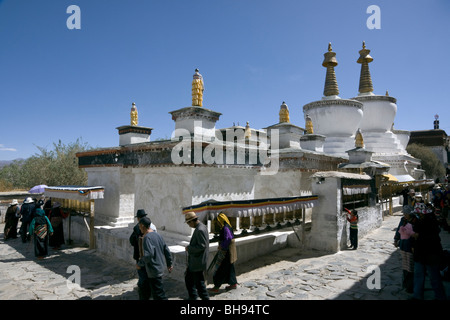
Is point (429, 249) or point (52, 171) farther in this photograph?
point (52, 171)

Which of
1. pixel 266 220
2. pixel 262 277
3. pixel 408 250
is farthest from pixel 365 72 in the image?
pixel 262 277

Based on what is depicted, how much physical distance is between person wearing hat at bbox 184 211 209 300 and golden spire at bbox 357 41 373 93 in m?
24.4

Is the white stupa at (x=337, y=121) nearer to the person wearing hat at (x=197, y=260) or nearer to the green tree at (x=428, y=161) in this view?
the green tree at (x=428, y=161)

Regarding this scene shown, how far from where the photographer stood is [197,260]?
16.1 feet

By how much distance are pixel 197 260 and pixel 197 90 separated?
18.2 ft

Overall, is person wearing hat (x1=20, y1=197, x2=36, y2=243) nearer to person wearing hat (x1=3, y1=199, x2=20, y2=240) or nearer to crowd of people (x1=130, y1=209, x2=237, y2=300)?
person wearing hat (x1=3, y1=199, x2=20, y2=240)

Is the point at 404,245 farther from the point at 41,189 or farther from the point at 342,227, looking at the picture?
the point at 41,189

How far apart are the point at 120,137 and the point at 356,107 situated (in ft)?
56.9

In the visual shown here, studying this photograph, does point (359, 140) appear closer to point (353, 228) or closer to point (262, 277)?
point (353, 228)

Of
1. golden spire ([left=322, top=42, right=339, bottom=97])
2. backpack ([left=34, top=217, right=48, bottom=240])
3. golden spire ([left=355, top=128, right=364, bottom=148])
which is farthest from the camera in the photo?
golden spire ([left=322, top=42, right=339, bottom=97])

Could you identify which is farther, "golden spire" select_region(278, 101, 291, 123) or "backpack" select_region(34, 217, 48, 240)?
"golden spire" select_region(278, 101, 291, 123)

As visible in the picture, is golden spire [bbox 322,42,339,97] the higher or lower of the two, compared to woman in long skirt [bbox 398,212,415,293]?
higher

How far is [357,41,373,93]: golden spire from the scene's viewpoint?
80.3 ft

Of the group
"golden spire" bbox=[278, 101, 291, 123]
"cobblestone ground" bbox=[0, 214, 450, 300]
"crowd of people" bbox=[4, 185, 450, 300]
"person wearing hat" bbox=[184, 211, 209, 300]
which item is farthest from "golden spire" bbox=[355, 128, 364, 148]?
"person wearing hat" bbox=[184, 211, 209, 300]
